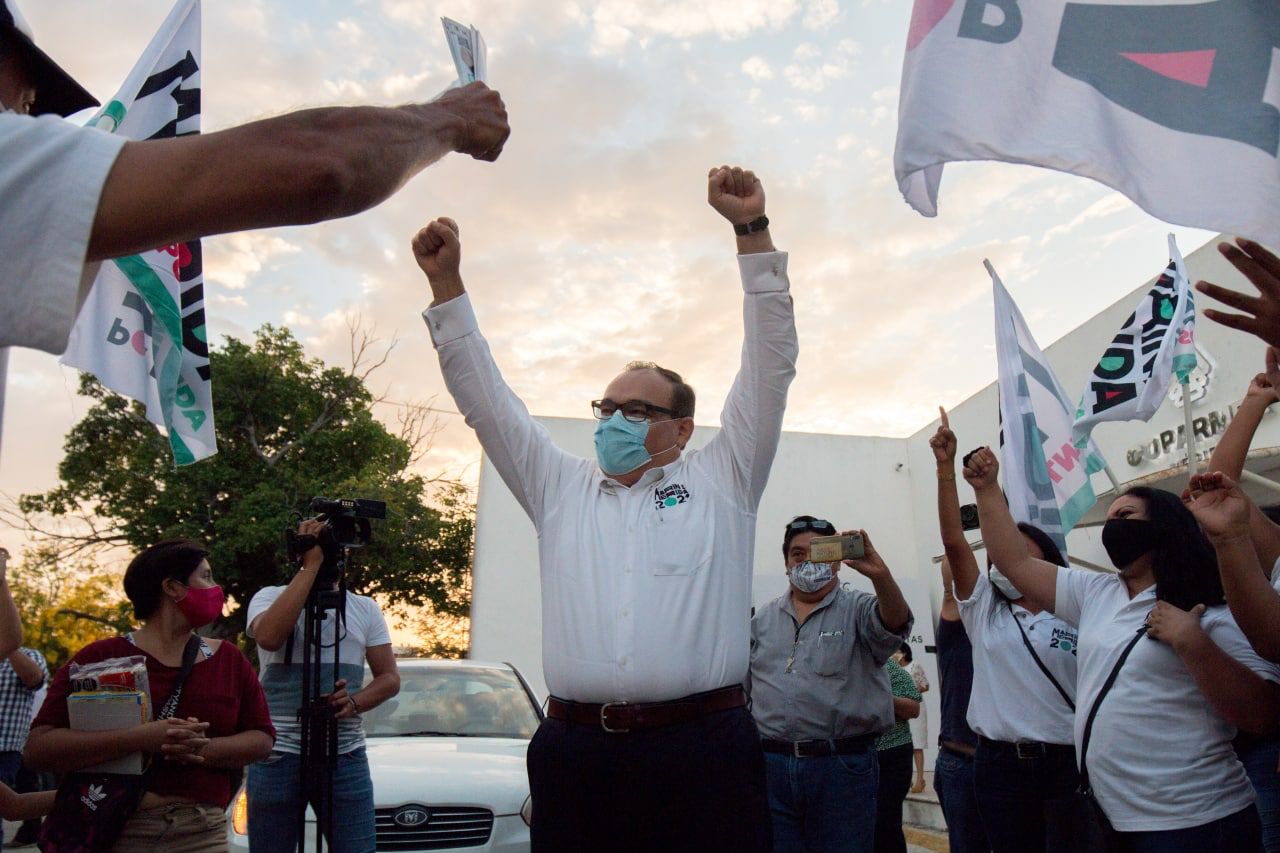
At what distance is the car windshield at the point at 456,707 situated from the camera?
6781mm

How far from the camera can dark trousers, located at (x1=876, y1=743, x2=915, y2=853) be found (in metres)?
6.20

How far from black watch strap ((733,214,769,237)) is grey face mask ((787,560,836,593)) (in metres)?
2.65

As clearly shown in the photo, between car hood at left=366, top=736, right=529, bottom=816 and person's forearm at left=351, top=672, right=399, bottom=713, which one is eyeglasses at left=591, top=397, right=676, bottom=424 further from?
car hood at left=366, top=736, right=529, bottom=816

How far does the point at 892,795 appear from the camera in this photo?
20.9 ft

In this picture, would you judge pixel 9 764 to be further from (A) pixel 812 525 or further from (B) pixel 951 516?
(B) pixel 951 516

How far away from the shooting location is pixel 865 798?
16.2 feet

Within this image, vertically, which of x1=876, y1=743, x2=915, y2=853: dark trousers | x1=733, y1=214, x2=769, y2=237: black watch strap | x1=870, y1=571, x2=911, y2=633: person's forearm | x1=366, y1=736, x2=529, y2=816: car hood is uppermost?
x1=733, y1=214, x2=769, y2=237: black watch strap

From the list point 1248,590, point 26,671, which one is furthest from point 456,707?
point 1248,590

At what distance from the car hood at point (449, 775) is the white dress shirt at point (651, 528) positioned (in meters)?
2.82

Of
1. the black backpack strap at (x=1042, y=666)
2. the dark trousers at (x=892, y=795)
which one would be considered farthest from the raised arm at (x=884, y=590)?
the dark trousers at (x=892, y=795)

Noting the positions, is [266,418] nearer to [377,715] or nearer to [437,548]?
[437,548]

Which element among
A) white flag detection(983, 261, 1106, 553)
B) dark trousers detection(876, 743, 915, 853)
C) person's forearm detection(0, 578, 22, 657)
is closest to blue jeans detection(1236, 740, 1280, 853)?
dark trousers detection(876, 743, 915, 853)

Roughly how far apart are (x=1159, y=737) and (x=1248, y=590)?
2.00ft

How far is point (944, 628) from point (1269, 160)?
4.31m
